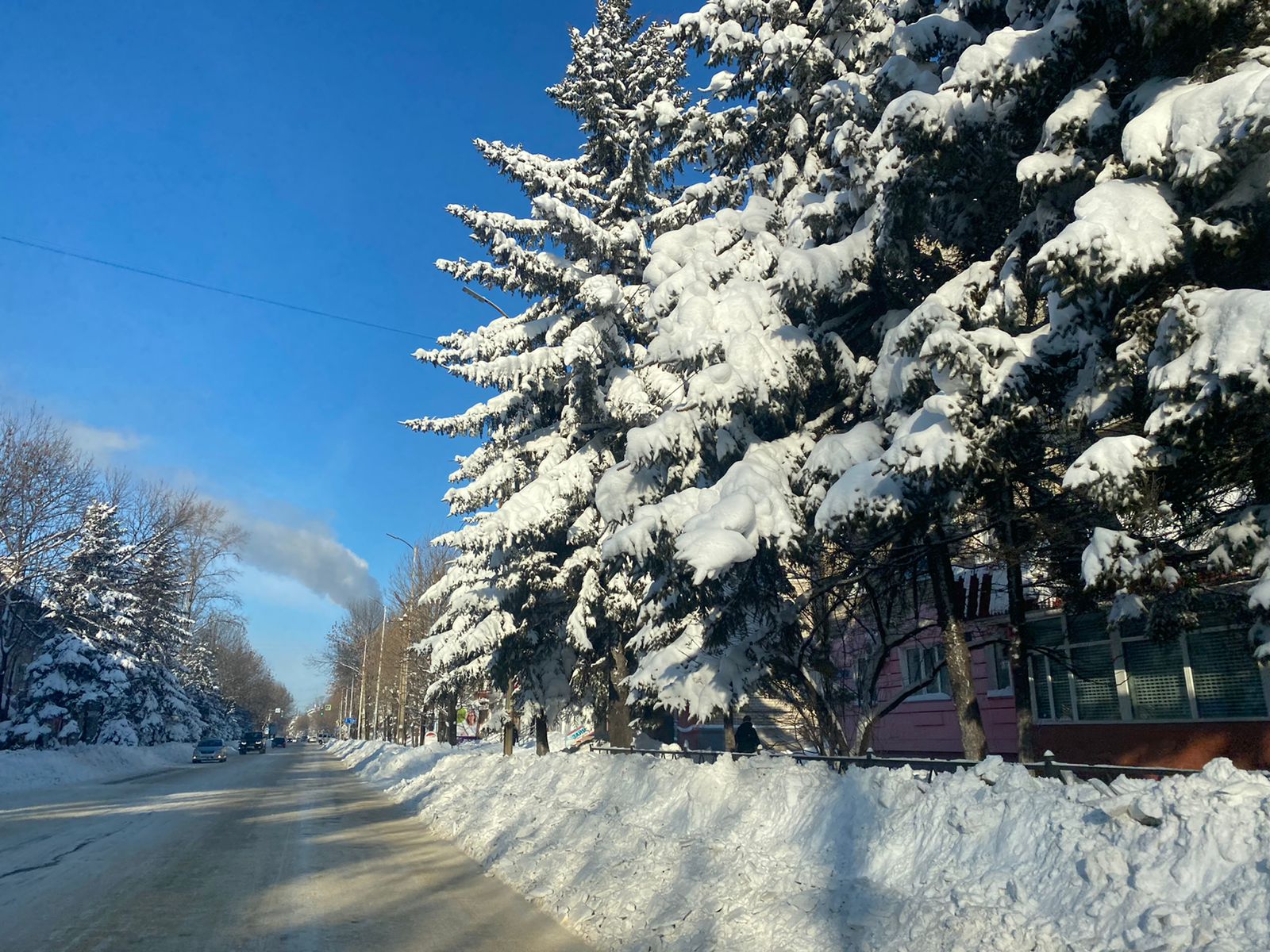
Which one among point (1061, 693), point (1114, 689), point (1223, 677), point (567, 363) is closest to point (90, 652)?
point (567, 363)

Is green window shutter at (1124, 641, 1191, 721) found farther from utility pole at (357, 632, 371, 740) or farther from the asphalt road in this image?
utility pole at (357, 632, 371, 740)

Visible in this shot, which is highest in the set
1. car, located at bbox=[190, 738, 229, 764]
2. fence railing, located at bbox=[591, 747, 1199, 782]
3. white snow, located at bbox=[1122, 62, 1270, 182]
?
white snow, located at bbox=[1122, 62, 1270, 182]

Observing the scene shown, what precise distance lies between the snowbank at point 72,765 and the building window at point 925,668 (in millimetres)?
25930

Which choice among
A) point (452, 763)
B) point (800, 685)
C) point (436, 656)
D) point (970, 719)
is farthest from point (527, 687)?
point (970, 719)

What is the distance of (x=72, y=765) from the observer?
3478 cm

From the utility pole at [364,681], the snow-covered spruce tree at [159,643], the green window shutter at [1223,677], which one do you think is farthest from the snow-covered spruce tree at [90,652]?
the green window shutter at [1223,677]

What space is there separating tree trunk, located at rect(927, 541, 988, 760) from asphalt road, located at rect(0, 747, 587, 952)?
4.94 meters

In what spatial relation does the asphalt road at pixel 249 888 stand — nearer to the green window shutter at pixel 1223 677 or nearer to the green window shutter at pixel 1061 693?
the green window shutter at pixel 1223 677

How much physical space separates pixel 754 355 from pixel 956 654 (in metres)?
4.15

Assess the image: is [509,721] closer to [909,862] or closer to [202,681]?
[909,862]

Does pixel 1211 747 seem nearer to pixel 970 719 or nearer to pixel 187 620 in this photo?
pixel 970 719

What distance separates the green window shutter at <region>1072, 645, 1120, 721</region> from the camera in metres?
14.4

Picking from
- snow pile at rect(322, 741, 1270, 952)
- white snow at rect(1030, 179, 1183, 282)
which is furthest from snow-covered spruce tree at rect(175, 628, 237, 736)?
white snow at rect(1030, 179, 1183, 282)

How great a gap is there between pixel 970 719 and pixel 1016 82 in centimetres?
640
